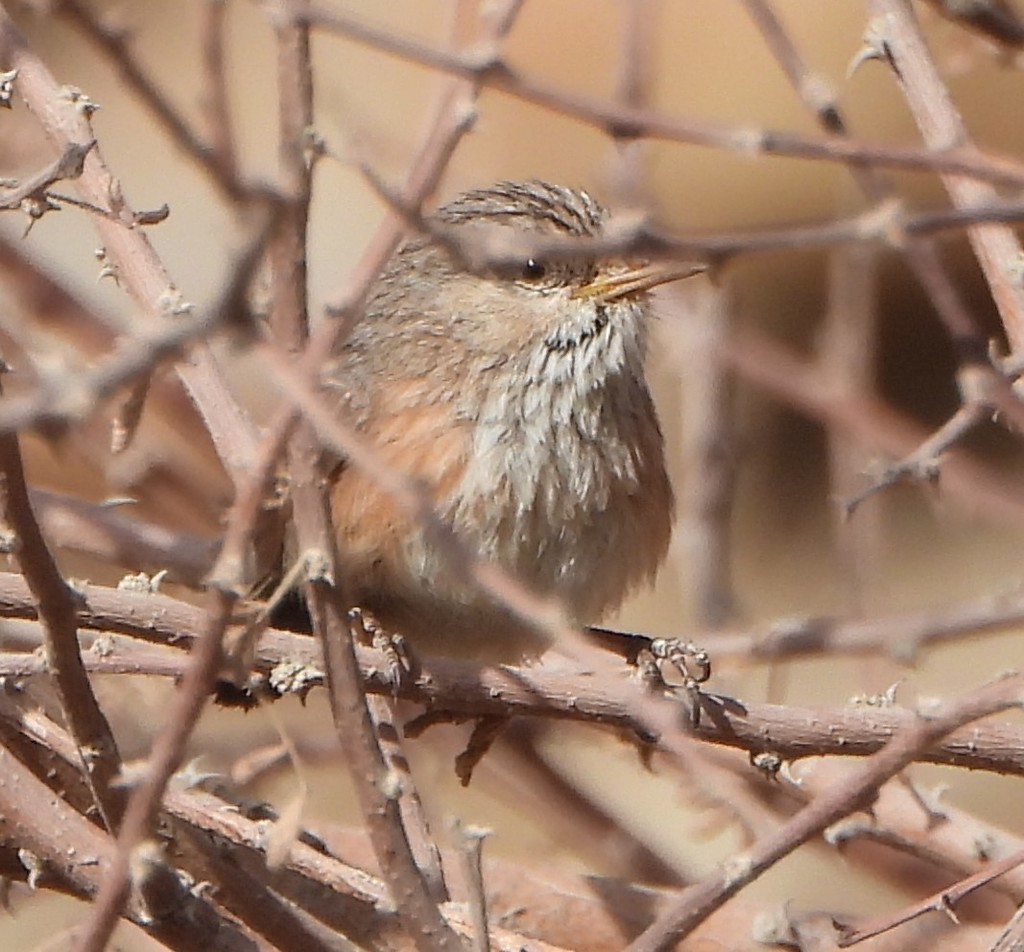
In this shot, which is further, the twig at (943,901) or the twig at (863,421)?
the twig at (863,421)

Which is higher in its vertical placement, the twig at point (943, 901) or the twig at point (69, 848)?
the twig at point (69, 848)

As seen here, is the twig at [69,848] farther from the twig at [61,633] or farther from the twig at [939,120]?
the twig at [939,120]

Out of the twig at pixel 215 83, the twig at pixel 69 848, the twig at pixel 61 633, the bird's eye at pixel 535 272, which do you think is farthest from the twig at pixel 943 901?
the bird's eye at pixel 535 272

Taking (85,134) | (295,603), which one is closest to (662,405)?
(295,603)

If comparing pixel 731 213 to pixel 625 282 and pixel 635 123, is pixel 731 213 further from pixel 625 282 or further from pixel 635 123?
pixel 635 123

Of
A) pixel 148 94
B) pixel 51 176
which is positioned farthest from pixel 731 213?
pixel 148 94

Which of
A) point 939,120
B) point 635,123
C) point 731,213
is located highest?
point 731,213

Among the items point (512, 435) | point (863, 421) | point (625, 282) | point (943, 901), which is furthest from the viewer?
point (625, 282)

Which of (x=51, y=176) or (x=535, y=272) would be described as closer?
(x=51, y=176)
